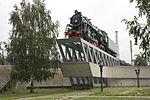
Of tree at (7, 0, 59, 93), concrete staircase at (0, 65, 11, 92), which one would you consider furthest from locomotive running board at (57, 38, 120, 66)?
concrete staircase at (0, 65, 11, 92)

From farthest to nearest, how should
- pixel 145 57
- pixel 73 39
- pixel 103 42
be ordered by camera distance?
pixel 103 42, pixel 73 39, pixel 145 57

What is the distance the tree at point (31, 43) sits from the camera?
101 feet

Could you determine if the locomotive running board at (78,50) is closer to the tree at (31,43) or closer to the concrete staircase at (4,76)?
the tree at (31,43)

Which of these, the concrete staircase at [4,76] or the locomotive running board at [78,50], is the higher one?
the locomotive running board at [78,50]

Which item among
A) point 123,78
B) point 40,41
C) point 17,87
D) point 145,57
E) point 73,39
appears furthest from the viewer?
point 123,78

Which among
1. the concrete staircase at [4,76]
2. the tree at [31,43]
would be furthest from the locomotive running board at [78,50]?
the concrete staircase at [4,76]

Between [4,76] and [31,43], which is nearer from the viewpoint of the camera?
[31,43]

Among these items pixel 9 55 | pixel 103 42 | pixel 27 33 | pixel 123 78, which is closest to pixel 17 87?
pixel 9 55

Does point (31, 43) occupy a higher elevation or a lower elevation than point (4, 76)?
higher

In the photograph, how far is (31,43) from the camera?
100ft

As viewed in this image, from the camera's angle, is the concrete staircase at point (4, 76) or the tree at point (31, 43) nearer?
the tree at point (31, 43)

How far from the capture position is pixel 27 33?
3120cm

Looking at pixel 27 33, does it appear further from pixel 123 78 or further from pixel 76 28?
pixel 123 78

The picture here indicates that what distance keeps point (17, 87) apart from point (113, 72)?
20.5 meters
